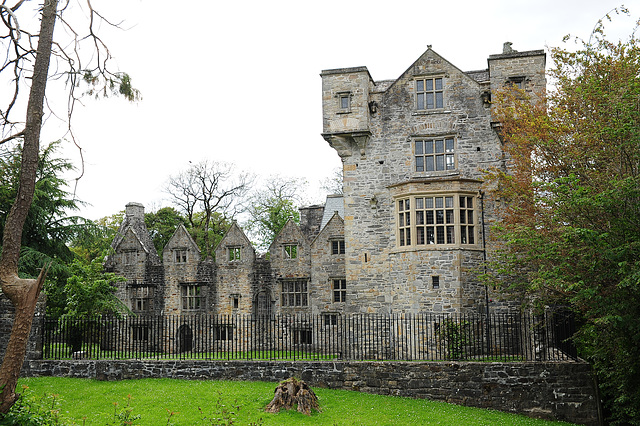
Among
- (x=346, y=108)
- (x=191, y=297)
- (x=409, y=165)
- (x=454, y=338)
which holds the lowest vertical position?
(x=454, y=338)

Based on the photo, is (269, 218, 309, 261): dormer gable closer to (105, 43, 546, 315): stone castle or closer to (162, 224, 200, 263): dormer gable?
(105, 43, 546, 315): stone castle

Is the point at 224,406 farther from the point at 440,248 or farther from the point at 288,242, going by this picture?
the point at 288,242

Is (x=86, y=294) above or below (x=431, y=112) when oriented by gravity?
below

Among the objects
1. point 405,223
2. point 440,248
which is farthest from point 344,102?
point 440,248

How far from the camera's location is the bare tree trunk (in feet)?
31.0

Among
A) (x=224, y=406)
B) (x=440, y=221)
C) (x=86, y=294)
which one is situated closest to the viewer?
(x=224, y=406)

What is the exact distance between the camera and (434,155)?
22812mm

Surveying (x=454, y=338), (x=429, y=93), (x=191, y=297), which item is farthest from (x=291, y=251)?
(x=454, y=338)

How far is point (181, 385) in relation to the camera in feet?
51.9

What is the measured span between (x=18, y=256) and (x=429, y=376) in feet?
35.4

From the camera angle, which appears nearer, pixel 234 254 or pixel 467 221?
pixel 467 221

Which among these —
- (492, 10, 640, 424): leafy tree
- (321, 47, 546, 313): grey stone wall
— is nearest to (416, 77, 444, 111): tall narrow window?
(321, 47, 546, 313): grey stone wall

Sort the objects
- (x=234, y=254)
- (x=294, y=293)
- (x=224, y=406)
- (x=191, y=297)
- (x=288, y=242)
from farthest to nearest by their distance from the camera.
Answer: (x=191, y=297)
(x=234, y=254)
(x=288, y=242)
(x=294, y=293)
(x=224, y=406)

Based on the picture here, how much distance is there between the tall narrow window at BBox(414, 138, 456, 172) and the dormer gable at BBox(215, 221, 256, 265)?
11.4 m
